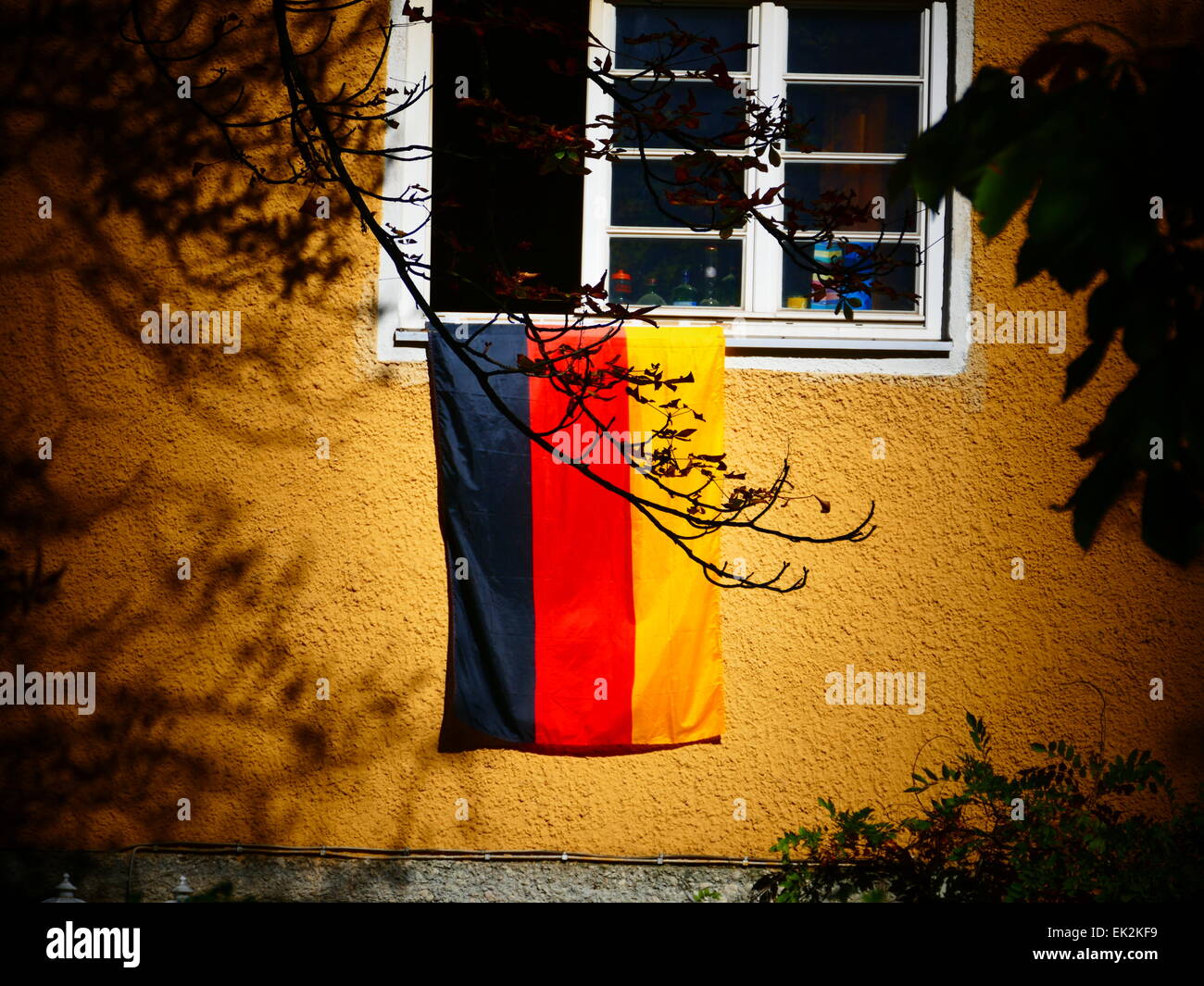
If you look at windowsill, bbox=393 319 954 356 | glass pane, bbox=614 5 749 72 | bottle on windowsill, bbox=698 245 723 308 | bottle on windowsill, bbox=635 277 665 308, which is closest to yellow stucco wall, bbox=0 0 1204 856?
windowsill, bbox=393 319 954 356

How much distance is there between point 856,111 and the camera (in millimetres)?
4801

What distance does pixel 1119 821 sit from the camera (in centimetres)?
452


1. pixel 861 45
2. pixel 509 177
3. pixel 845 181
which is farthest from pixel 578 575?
pixel 861 45

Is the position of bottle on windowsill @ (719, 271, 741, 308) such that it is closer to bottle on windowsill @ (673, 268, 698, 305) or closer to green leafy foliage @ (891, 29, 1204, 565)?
bottle on windowsill @ (673, 268, 698, 305)

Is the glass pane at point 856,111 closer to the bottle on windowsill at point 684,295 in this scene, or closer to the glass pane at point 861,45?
the glass pane at point 861,45

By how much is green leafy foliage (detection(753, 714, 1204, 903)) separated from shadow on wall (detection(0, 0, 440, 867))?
192 cm

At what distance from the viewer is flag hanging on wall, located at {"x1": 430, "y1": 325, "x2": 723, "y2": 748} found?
442 centimetres

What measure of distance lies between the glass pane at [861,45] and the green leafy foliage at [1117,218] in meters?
3.35

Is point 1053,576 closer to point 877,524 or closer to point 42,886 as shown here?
point 877,524

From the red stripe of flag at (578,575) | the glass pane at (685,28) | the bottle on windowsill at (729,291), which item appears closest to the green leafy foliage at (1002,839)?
the red stripe of flag at (578,575)

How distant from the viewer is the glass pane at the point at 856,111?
15.7 ft

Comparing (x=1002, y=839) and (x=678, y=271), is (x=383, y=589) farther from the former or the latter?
(x=1002, y=839)

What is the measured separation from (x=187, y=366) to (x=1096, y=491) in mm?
4081

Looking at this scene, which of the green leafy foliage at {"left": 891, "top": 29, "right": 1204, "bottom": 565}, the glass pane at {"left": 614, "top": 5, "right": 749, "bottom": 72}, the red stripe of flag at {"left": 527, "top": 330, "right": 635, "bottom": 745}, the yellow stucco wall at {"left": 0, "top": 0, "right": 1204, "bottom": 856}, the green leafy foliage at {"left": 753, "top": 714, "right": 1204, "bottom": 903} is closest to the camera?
the green leafy foliage at {"left": 891, "top": 29, "right": 1204, "bottom": 565}
